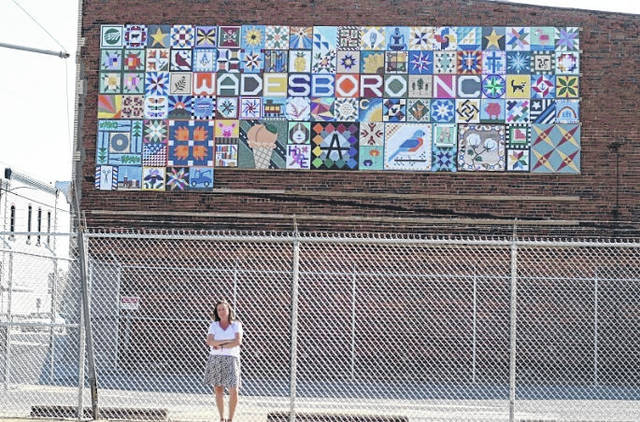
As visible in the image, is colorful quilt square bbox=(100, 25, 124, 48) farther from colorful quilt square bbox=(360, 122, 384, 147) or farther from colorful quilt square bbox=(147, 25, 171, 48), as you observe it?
colorful quilt square bbox=(360, 122, 384, 147)

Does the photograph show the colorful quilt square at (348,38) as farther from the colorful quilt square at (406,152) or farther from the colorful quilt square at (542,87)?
the colorful quilt square at (542,87)

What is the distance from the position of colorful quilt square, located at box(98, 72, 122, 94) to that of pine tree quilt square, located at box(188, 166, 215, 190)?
2.51 metres

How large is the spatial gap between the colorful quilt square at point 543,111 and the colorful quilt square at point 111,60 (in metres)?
9.28

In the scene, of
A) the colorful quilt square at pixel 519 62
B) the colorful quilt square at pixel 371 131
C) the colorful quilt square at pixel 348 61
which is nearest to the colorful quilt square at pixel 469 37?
the colorful quilt square at pixel 519 62

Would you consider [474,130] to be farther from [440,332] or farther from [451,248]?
[440,332]

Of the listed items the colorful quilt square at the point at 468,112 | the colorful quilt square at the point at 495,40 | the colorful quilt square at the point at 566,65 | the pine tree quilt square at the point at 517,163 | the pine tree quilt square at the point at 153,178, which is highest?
the colorful quilt square at the point at 495,40

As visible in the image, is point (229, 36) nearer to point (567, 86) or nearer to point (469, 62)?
point (469, 62)

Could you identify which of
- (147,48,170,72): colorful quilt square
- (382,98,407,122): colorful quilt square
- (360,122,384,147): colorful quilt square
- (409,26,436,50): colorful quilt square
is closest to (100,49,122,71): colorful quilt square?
(147,48,170,72): colorful quilt square

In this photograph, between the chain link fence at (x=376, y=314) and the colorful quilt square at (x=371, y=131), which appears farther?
the colorful quilt square at (x=371, y=131)

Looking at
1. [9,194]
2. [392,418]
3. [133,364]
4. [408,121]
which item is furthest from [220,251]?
[9,194]

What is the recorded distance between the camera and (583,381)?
22797mm

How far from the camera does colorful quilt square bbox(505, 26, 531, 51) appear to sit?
23672 millimetres

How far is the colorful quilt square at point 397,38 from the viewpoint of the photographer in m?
23.8

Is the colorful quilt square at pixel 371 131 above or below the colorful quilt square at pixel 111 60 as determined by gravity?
below
